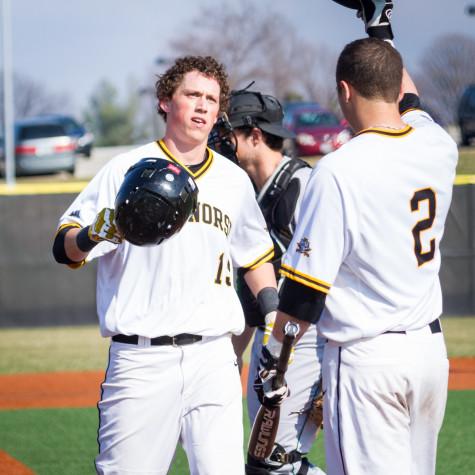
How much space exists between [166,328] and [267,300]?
748 mm

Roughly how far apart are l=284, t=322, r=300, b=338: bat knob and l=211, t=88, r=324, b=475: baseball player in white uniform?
107cm

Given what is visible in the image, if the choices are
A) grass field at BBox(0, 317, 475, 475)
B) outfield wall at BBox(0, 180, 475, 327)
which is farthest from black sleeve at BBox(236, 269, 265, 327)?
outfield wall at BBox(0, 180, 475, 327)

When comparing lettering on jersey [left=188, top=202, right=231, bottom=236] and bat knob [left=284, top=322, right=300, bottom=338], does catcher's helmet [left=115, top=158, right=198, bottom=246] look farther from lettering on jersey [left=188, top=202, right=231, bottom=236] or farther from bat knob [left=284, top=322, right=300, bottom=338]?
bat knob [left=284, top=322, right=300, bottom=338]

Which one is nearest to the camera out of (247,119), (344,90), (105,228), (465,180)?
(344,90)

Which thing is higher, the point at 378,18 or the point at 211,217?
the point at 378,18

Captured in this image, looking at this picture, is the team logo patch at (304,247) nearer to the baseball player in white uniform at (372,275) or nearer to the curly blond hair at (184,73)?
the baseball player in white uniform at (372,275)

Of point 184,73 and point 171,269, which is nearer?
point 171,269

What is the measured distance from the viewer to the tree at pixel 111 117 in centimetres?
9606

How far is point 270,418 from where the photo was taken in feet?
13.4

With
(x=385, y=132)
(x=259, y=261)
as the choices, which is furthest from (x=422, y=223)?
(x=259, y=261)

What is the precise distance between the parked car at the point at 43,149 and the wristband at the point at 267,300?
30.4m

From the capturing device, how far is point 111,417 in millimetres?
4176

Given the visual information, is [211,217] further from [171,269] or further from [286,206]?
[286,206]

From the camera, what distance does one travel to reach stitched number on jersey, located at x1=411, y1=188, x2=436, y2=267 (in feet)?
12.0
